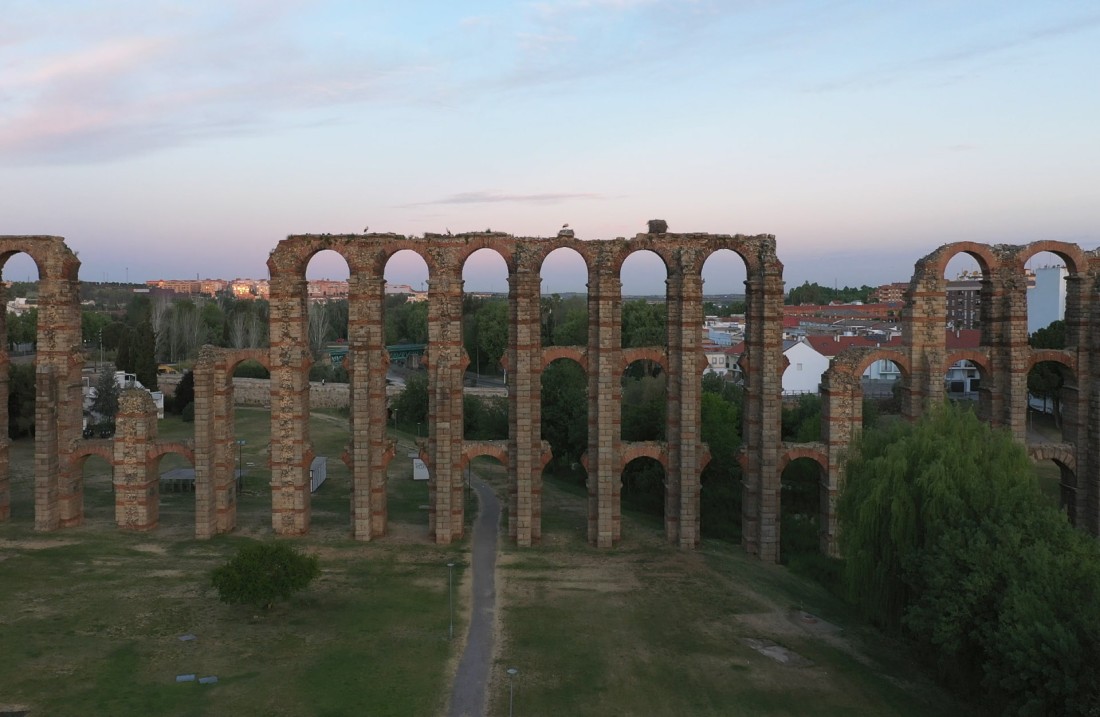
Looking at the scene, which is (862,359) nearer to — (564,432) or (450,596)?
(450,596)

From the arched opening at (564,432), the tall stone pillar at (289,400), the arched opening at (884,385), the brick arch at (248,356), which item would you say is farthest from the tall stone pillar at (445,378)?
the arched opening at (884,385)

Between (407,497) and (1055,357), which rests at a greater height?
(1055,357)

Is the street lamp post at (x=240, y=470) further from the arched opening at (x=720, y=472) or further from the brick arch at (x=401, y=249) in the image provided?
the arched opening at (x=720, y=472)

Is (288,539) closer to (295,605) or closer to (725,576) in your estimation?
(295,605)

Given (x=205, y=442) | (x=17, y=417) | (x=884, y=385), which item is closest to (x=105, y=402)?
(x=17, y=417)

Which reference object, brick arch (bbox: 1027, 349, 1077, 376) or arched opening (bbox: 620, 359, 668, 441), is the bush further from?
brick arch (bbox: 1027, 349, 1077, 376)

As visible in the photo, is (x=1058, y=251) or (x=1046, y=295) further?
(x=1046, y=295)
